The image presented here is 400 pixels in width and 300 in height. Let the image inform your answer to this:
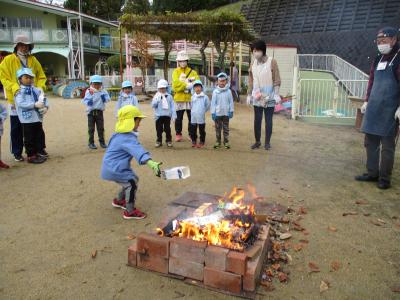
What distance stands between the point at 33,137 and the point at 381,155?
5.84m

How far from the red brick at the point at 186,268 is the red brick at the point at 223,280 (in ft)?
0.22

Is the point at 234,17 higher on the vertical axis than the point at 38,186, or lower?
higher

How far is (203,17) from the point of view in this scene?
1534cm

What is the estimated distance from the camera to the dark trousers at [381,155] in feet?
17.0

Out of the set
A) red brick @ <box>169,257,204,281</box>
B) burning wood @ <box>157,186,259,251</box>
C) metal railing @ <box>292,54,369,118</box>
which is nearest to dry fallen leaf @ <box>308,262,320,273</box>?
burning wood @ <box>157,186,259,251</box>

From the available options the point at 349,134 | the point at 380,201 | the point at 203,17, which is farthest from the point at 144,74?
the point at 380,201

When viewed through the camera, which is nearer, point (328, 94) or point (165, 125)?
point (165, 125)

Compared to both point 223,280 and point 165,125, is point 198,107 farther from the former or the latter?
point 223,280

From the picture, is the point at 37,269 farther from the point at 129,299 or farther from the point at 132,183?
the point at 132,183

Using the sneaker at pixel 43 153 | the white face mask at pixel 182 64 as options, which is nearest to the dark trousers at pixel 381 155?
the white face mask at pixel 182 64

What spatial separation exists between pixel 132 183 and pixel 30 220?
129 cm

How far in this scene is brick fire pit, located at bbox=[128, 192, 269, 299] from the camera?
9.37 feet

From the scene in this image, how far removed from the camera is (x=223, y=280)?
290cm

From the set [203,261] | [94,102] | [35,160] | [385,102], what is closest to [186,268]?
[203,261]
